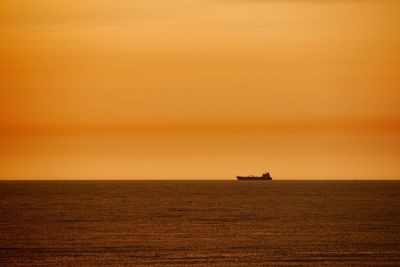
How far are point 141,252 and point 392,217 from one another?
208 ft

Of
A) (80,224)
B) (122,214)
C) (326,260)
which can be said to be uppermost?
(122,214)

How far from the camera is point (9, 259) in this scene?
7538cm

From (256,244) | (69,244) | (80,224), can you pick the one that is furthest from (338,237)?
(80,224)

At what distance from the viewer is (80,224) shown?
118m

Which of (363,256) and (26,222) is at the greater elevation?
(26,222)

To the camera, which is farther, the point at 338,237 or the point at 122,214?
the point at 122,214

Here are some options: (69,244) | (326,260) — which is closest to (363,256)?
(326,260)

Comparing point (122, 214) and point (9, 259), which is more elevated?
point (122, 214)

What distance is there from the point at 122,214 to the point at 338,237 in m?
52.6

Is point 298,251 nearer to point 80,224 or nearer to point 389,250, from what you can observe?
point 389,250

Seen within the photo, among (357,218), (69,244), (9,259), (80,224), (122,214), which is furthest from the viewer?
(122,214)

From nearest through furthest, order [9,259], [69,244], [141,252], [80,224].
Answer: [9,259], [141,252], [69,244], [80,224]

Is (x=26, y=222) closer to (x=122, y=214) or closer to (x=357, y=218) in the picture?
(x=122, y=214)

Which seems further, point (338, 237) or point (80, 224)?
point (80, 224)
